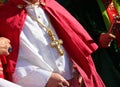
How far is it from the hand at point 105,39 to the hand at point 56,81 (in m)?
0.62

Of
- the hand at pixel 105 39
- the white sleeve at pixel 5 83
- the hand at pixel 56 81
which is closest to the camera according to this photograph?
the white sleeve at pixel 5 83

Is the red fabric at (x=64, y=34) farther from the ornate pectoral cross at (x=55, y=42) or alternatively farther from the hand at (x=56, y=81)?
the hand at (x=56, y=81)

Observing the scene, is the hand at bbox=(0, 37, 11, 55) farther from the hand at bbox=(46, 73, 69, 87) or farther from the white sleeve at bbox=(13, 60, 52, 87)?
the hand at bbox=(46, 73, 69, 87)

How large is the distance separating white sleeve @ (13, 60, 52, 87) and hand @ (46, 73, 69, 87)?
3cm

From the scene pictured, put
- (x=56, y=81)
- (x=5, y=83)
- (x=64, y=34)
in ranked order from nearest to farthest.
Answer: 1. (x=5, y=83)
2. (x=56, y=81)
3. (x=64, y=34)

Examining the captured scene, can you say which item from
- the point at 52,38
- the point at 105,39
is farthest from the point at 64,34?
the point at 105,39

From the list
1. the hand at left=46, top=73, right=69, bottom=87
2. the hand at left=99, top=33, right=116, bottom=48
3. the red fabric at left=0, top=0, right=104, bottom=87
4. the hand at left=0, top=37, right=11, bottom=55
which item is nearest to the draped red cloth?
the hand at left=99, top=33, right=116, bottom=48

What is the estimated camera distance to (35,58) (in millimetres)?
3078

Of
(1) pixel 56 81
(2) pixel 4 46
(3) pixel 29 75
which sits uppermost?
(2) pixel 4 46

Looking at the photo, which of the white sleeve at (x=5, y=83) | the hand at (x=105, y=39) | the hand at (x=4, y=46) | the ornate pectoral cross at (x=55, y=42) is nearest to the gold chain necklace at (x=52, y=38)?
the ornate pectoral cross at (x=55, y=42)

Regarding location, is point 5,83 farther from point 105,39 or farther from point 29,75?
point 105,39

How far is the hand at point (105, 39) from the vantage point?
3547 mm

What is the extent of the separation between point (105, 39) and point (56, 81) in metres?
0.68

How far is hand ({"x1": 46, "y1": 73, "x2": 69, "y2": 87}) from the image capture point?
3.07 meters
